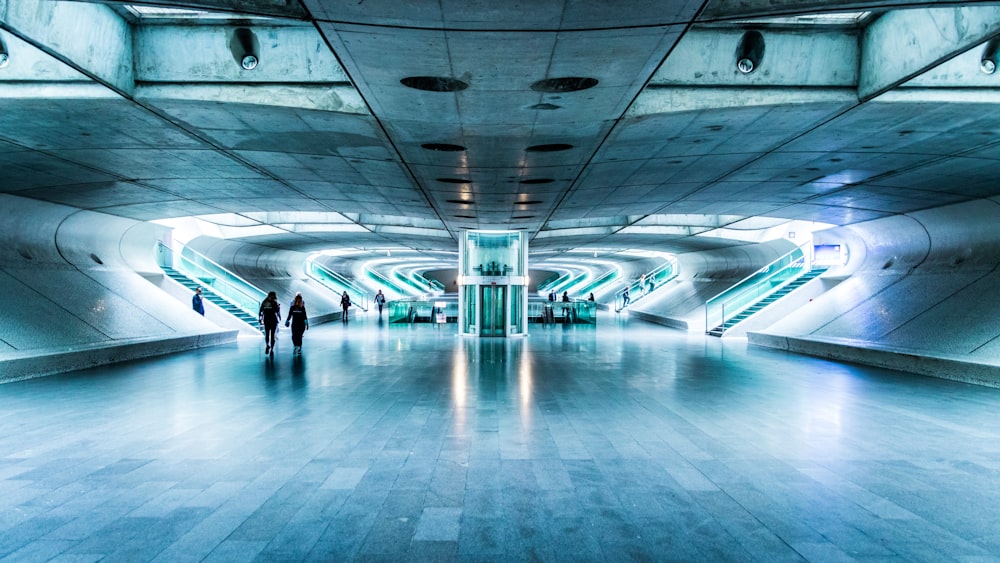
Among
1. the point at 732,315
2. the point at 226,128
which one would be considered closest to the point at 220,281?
the point at 226,128

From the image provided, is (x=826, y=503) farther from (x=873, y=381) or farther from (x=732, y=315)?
(x=732, y=315)

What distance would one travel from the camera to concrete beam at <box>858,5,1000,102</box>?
5.80 meters

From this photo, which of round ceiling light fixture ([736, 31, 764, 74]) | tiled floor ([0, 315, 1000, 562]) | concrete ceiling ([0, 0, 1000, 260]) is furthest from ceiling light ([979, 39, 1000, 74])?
tiled floor ([0, 315, 1000, 562])

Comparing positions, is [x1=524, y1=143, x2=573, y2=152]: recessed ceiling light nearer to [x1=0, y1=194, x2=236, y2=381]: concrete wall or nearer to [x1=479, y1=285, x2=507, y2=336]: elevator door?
[x1=0, y1=194, x2=236, y2=381]: concrete wall

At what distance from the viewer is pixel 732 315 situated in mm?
23766

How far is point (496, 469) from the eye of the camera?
552 cm

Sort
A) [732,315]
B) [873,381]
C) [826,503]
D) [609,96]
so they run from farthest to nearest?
[732,315]
[873,381]
[609,96]
[826,503]

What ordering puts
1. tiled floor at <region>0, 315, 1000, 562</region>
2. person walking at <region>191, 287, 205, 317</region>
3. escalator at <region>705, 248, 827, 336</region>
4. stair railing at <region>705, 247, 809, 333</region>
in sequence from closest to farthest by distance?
tiled floor at <region>0, 315, 1000, 562</region> < person walking at <region>191, 287, 205, 317</region> < escalator at <region>705, 248, 827, 336</region> < stair railing at <region>705, 247, 809, 333</region>

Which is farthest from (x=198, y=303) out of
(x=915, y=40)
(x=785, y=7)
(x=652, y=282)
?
(x=652, y=282)

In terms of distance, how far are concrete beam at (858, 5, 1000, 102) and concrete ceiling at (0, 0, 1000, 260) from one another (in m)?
0.02

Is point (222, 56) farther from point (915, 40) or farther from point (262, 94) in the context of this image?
point (915, 40)

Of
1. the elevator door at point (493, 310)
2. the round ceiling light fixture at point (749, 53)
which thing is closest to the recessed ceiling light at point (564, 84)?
the round ceiling light fixture at point (749, 53)

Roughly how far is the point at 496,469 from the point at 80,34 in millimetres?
6153

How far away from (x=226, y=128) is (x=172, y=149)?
6.72 ft
